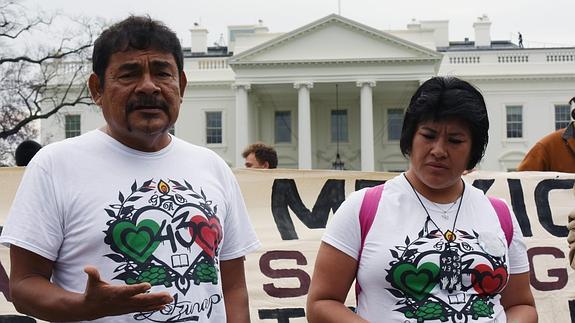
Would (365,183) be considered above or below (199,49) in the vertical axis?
below

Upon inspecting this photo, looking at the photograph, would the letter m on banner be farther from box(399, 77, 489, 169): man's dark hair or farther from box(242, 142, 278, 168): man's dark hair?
box(399, 77, 489, 169): man's dark hair

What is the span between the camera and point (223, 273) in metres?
2.58

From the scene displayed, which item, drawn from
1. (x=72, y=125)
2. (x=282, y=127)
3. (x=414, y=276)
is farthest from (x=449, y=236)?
(x=72, y=125)

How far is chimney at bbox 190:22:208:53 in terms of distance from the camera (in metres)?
49.6

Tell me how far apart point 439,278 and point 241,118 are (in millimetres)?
39792

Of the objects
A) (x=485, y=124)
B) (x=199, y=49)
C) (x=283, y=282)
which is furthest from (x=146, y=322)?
(x=199, y=49)

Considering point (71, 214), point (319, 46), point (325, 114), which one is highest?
point (319, 46)

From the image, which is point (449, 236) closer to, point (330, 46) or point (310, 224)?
→ point (310, 224)

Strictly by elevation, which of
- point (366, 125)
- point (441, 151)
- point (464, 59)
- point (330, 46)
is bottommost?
point (441, 151)

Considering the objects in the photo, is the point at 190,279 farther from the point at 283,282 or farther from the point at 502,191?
the point at 502,191

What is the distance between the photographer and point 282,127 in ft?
148

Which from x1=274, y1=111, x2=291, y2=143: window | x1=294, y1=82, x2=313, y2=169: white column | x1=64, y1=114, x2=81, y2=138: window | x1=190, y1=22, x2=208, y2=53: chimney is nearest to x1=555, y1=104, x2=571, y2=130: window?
x1=294, y1=82, x2=313, y2=169: white column

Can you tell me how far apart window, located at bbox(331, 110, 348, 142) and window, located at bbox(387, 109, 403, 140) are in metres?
2.90

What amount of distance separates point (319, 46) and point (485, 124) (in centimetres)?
4030
